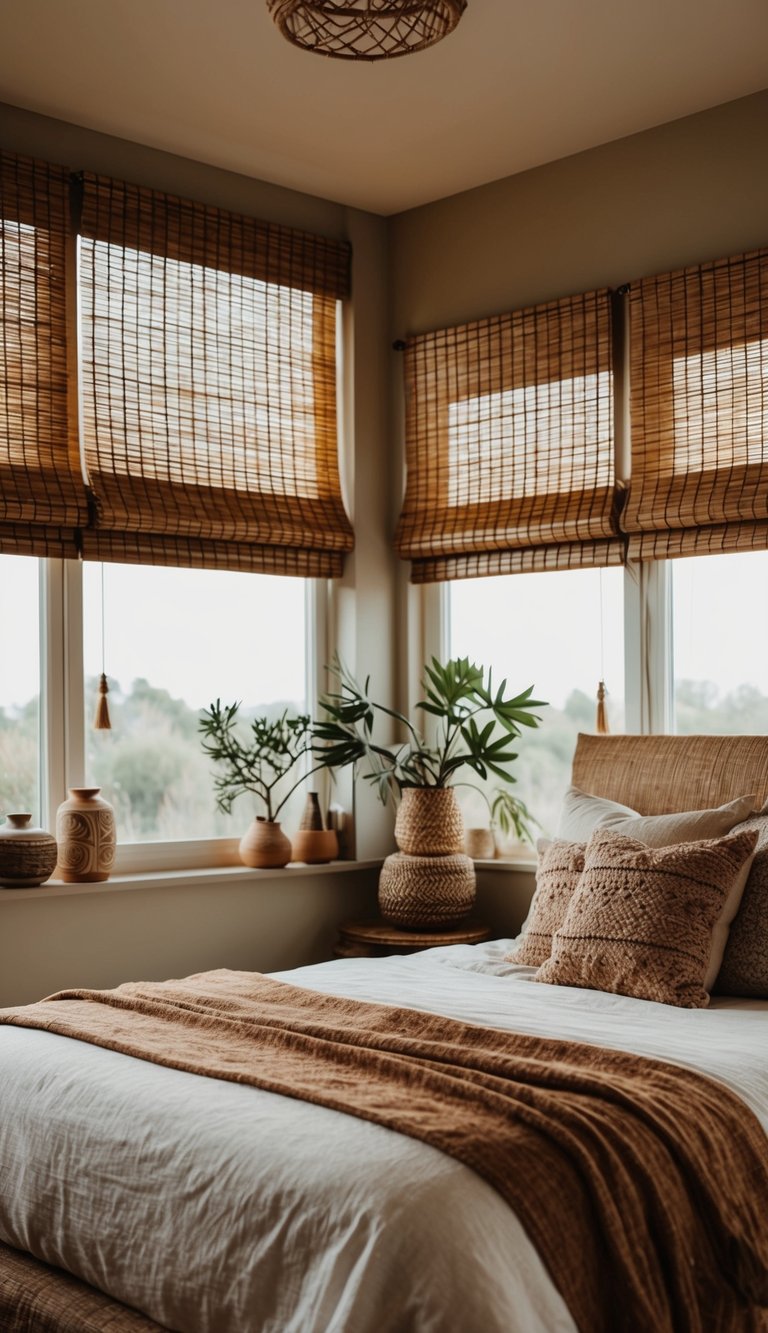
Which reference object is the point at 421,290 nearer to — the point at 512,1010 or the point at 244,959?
the point at 244,959

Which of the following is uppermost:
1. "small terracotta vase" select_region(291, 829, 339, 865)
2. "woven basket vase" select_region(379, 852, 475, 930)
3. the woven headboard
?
the woven headboard

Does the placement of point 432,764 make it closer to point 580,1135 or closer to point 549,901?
point 549,901

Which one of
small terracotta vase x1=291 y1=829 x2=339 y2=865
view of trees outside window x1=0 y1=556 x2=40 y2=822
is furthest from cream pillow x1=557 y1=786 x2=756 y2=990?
view of trees outside window x1=0 y1=556 x2=40 y2=822

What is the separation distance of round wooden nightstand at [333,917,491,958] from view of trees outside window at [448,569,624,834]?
42 cm

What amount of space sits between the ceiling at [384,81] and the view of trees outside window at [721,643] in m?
1.28

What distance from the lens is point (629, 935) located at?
9.18ft

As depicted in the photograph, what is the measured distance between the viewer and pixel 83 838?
11.6 feet

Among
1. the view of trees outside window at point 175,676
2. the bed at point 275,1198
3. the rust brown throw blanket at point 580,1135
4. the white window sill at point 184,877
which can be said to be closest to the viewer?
the bed at point 275,1198

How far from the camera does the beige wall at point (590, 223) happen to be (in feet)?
11.8

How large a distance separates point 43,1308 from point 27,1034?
58 cm

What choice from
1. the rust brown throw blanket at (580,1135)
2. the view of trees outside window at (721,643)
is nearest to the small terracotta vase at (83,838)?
the rust brown throw blanket at (580,1135)

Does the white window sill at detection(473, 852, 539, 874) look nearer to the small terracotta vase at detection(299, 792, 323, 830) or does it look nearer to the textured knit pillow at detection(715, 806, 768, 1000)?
the small terracotta vase at detection(299, 792, 323, 830)

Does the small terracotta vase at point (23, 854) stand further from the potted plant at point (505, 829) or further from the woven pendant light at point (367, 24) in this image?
the woven pendant light at point (367, 24)

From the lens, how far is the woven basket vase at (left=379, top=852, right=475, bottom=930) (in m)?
3.85
